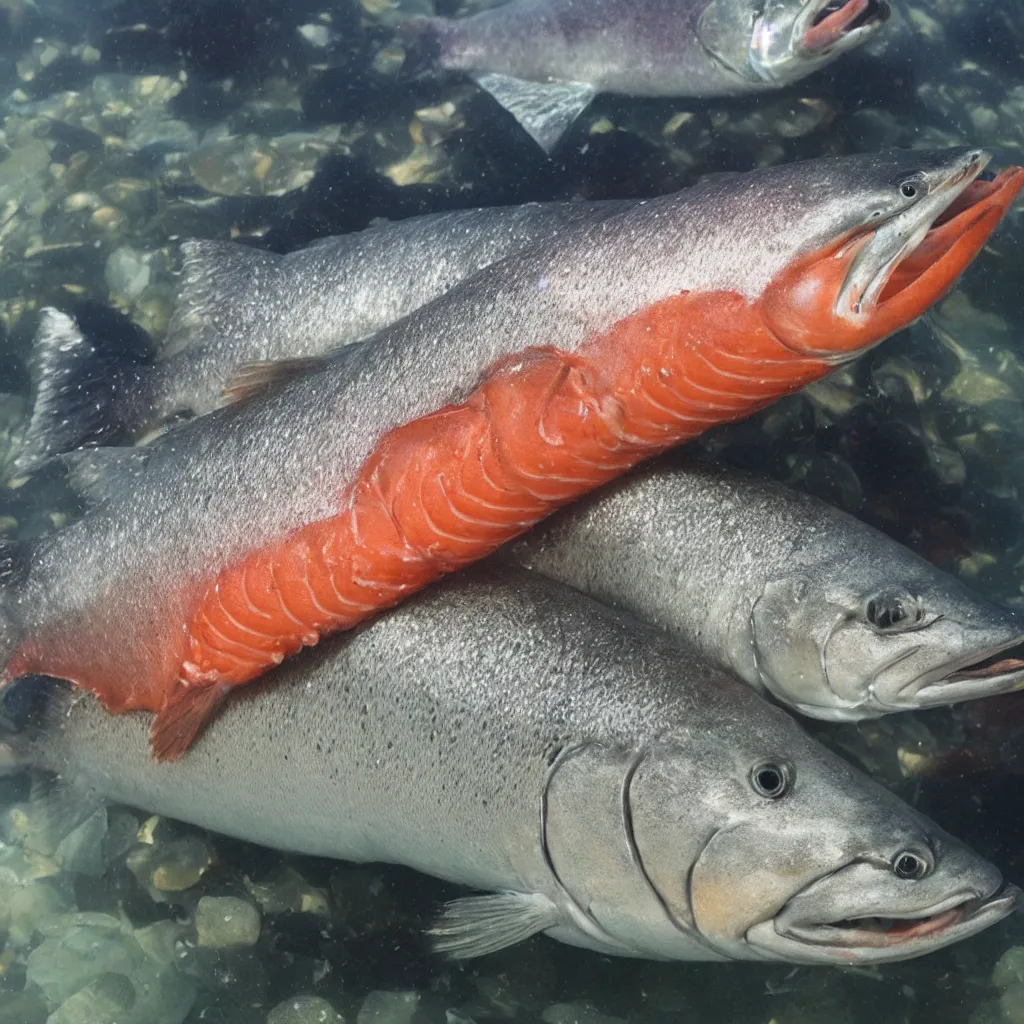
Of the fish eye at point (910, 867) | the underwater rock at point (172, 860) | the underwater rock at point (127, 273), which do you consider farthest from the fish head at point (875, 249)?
the underwater rock at point (127, 273)

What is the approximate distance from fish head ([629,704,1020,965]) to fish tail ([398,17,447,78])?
16.6ft

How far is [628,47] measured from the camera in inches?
221

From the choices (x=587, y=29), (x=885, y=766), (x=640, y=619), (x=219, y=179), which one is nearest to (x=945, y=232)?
(x=640, y=619)

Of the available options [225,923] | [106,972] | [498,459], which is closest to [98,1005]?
[106,972]

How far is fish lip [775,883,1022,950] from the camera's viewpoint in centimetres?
231

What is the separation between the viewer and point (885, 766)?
367 cm

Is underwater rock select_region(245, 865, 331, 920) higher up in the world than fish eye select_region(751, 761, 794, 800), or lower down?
lower down

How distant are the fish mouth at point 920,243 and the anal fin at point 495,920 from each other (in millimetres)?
1788

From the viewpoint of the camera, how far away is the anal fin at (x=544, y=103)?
560cm

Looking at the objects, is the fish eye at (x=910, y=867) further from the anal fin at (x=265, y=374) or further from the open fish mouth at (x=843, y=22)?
the open fish mouth at (x=843, y=22)

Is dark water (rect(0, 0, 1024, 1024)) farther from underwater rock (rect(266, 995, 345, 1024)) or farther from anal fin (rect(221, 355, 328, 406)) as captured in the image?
anal fin (rect(221, 355, 328, 406))

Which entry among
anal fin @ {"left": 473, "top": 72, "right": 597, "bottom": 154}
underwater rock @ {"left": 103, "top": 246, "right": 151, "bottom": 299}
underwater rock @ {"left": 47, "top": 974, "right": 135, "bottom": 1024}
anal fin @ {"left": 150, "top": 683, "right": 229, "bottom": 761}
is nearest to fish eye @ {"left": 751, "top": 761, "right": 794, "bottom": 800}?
anal fin @ {"left": 150, "top": 683, "right": 229, "bottom": 761}

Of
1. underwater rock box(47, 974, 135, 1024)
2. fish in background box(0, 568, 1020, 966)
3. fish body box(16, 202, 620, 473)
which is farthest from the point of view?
fish body box(16, 202, 620, 473)

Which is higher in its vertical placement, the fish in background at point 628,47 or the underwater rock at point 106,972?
the fish in background at point 628,47
